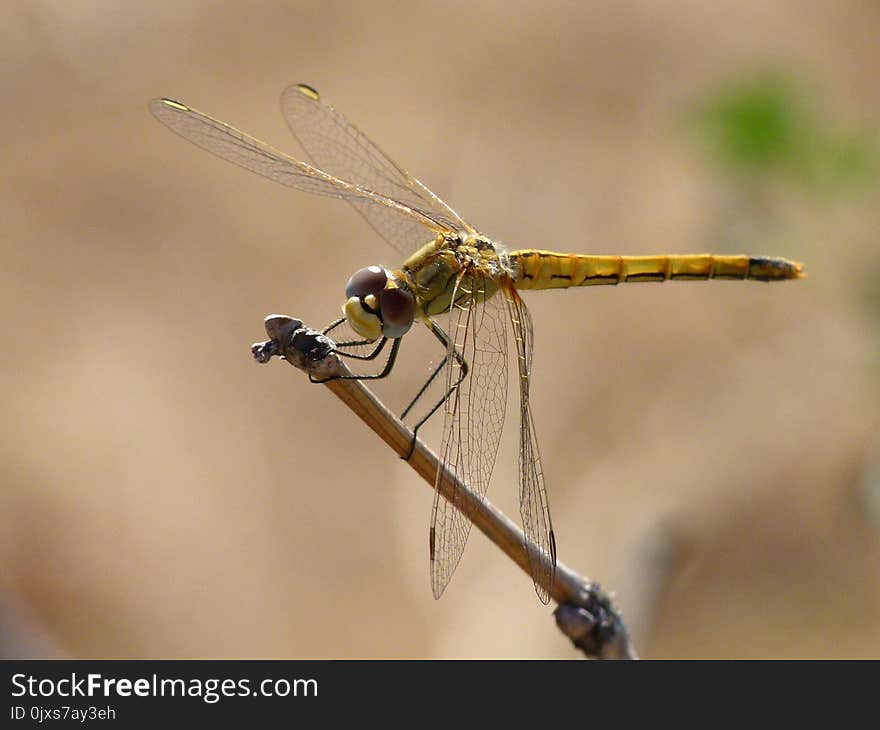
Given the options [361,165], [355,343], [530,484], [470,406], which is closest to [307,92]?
[361,165]

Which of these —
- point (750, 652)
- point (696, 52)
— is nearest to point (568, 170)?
point (696, 52)

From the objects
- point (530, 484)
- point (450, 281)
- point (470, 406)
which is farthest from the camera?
point (450, 281)

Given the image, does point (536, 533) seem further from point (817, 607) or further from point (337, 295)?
point (337, 295)

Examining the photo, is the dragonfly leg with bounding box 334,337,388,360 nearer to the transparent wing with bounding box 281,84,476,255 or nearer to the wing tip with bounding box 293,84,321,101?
the transparent wing with bounding box 281,84,476,255

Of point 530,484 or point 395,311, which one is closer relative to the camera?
point 530,484

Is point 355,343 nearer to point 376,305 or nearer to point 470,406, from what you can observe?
point 376,305

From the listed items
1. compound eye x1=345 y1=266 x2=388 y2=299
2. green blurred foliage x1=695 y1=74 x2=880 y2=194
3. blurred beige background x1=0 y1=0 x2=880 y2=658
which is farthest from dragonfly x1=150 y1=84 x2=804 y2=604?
blurred beige background x1=0 y1=0 x2=880 y2=658
